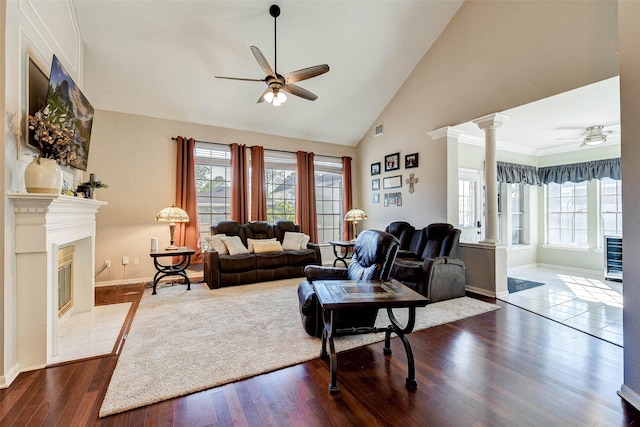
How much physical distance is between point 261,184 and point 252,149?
0.73 meters

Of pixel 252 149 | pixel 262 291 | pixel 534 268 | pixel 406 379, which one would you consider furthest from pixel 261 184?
pixel 534 268

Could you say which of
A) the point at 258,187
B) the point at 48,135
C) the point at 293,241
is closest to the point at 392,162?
the point at 293,241

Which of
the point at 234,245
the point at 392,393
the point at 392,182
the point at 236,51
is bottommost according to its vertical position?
the point at 392,393

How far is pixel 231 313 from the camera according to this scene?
3270mm

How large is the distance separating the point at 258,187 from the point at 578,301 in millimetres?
5313

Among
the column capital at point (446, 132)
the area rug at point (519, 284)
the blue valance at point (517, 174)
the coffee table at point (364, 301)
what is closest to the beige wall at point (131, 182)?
the coffee table at point (364, 301)

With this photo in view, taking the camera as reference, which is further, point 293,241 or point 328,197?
point 328,197

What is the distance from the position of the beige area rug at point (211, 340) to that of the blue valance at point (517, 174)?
2936mm

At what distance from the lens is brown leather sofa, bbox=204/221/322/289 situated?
436 centimetres

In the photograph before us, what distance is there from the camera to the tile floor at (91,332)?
2.41 m

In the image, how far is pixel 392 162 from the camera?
5691 mm

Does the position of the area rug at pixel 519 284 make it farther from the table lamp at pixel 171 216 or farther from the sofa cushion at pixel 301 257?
the table lamp at pixel 171 216

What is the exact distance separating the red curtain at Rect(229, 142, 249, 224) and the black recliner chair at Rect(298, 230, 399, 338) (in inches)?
119

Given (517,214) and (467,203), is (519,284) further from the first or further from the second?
(517,214)
